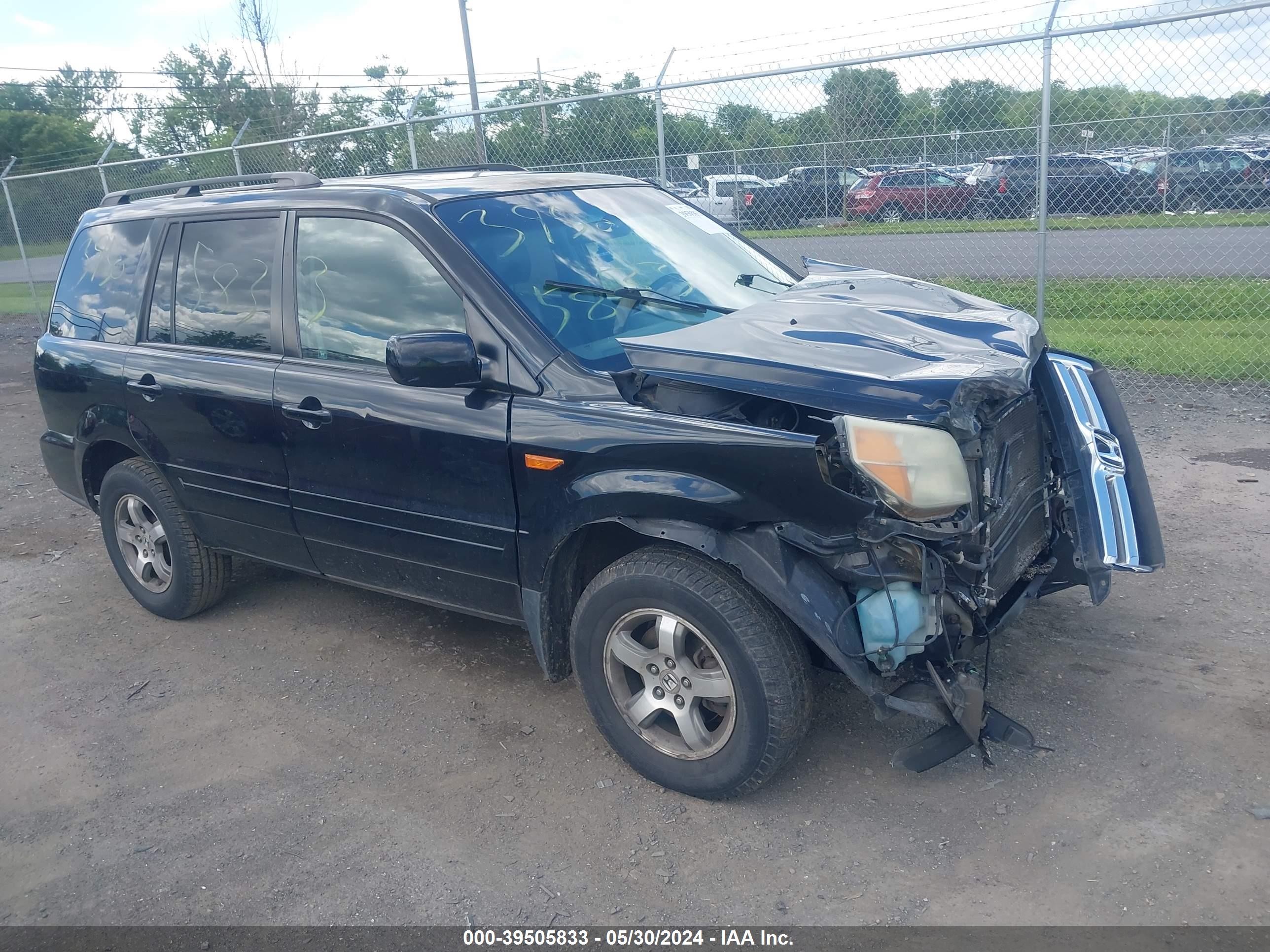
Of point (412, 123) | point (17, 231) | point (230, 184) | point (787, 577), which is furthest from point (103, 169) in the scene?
point (787, 577)

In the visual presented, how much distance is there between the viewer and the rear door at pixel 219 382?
4.16 meters

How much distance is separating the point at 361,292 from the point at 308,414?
0.52 metres

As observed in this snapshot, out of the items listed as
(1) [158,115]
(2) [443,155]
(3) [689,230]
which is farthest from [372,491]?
(1) [158,115]

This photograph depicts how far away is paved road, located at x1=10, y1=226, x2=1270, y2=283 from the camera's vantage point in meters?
8.16

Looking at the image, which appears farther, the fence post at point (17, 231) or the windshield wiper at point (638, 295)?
the fence post at point (17, 231)

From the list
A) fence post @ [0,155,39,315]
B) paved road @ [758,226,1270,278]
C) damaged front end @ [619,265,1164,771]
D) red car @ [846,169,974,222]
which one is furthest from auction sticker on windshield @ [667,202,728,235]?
fence post @ [0,155,39,315]

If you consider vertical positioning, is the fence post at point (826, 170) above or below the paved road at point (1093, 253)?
above

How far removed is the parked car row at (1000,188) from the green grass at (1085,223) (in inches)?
2.8

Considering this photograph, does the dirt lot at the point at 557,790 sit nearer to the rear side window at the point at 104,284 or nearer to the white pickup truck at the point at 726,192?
the rear side window at the point at 104,284

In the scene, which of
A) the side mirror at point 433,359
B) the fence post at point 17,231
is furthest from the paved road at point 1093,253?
the fence post at point 17,231

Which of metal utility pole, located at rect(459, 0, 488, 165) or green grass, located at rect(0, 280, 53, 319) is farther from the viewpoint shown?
green grass, located at rect(0, 280, 53, 319)

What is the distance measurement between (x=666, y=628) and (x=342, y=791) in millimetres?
1295

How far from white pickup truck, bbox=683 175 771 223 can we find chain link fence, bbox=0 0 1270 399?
0.03 meters

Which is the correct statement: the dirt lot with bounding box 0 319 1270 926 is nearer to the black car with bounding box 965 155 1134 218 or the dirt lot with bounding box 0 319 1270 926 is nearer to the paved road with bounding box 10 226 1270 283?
the black car with bounding box 965 155 1134 218
